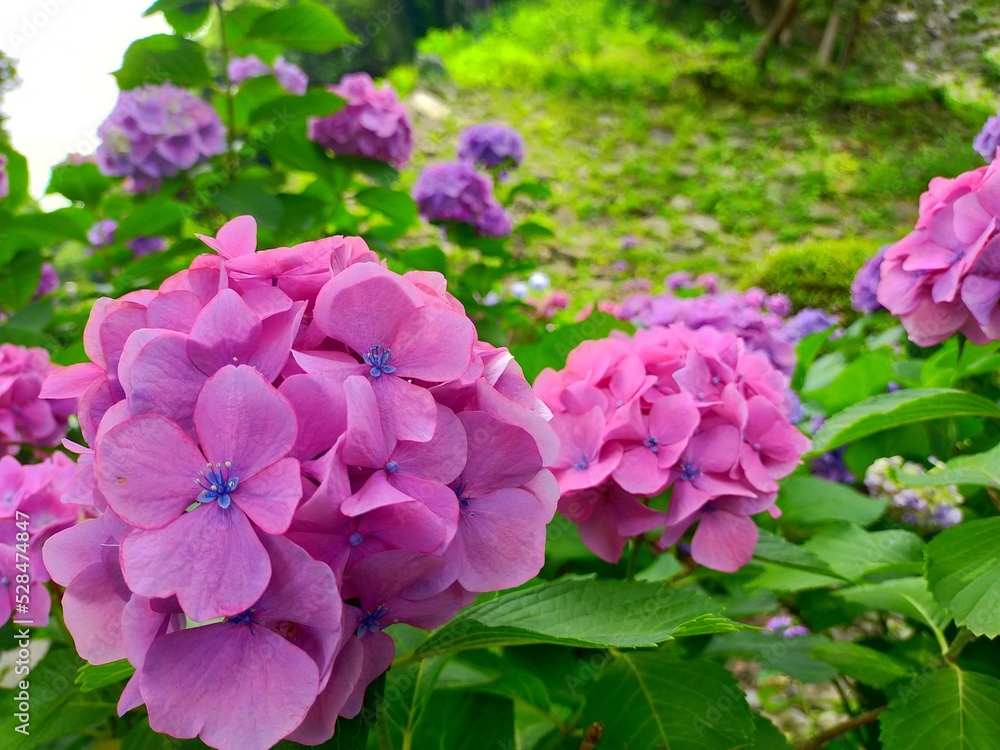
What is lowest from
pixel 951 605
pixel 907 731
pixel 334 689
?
pixel 907 731

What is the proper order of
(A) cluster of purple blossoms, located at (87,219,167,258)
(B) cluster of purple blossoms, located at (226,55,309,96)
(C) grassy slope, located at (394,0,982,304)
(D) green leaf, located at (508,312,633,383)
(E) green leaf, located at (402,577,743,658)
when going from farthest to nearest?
(C) grassy slope, located at (394,0,982,304)
(B) cluster of purple blossoms, located at (226,55,309,96)
(A) cluster of purple blossoms, located at (87,219,167,258)
(D) green leaf, located at (508,312,633,383)
(E) green leaf, located at (402,577,743,658)

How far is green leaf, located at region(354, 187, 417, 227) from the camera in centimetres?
153

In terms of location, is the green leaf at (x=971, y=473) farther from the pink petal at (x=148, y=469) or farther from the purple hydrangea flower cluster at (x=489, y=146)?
the purple hydrangea flower cluster at (x=489, y=146)

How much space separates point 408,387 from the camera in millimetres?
434

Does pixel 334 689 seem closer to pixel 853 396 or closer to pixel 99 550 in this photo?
pixel 99 550

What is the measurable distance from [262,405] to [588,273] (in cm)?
581

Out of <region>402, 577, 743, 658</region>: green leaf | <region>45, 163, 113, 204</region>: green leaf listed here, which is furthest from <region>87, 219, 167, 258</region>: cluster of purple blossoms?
<region>402, 577, 743, 658</region>: green leaf

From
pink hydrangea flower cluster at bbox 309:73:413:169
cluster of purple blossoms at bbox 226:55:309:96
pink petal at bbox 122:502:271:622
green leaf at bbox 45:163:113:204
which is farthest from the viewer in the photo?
cluster of purple blossoms at bbox 226:55:309:96

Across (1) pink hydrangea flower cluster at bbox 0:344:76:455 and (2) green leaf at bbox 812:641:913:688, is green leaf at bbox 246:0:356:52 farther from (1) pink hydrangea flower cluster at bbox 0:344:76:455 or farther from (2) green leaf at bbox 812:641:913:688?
(2) green leaf at bbox 812:641:913:688

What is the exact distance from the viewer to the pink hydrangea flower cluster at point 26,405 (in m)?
0.99

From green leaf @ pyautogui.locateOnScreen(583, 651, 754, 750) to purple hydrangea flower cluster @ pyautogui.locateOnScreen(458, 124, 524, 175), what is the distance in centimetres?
187

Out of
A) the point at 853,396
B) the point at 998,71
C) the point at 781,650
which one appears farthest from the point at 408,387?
the point at 998,71

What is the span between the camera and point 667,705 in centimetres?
69

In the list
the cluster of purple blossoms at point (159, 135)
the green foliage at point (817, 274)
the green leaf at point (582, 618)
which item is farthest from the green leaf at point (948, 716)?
the green foliage at point (817, 274)
